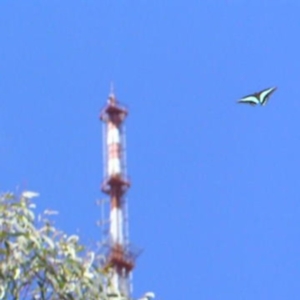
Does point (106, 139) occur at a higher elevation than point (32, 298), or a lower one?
higher

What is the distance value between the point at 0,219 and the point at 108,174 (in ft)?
123

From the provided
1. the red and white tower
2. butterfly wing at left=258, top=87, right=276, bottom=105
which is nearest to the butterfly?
butterfly wing at left=258, top=87, right=276, bottom=105

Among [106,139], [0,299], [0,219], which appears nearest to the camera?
[0,299]

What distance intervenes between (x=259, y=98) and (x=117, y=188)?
35180mm

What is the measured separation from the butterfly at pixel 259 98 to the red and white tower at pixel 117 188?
1227 inches

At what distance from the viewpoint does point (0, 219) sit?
9.20 m

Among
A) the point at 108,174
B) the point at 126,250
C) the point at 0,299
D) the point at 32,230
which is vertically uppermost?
the point at 108,174

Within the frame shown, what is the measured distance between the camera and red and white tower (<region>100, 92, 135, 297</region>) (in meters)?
44.1

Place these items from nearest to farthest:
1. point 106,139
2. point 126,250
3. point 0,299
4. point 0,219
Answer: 1. point 0,299
2. point 0,219
3. point 126,250
4. point 106,139

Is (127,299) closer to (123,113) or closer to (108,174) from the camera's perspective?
(108,174)

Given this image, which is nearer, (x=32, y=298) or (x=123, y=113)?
(x=32, y=298)

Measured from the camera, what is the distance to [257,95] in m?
11.0

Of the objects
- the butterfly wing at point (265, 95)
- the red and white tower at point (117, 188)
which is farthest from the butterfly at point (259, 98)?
the red and white tower at point (117, 188)

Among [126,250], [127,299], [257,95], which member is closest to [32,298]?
[127,299]
